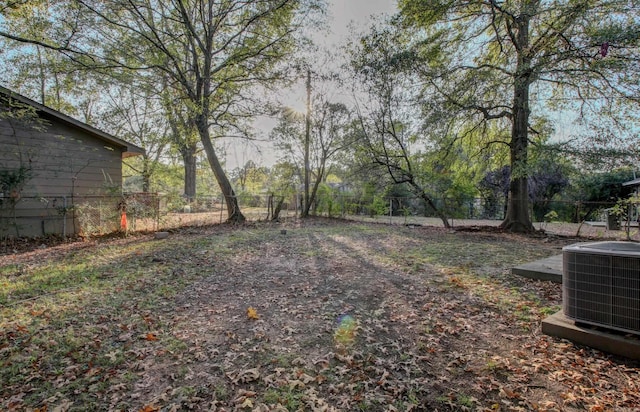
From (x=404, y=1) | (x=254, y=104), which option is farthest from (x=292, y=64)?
(x=404, y=1)

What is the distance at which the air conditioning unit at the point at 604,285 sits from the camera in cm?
244

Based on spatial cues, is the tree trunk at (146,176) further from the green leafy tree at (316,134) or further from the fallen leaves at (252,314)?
the fallen leaves at (252,314)

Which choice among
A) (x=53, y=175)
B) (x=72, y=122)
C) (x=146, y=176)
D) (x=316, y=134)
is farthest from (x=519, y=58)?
(x=146, y=176)

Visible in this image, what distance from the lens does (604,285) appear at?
2.58m

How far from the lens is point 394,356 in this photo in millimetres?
2713

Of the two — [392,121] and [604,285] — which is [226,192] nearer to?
[392,121]

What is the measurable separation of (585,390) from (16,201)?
10840 mm

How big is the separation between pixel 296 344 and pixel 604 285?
279 centimetres

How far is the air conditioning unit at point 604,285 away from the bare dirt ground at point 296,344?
0.31 m

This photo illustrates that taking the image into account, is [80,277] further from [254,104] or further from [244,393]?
[254,104]

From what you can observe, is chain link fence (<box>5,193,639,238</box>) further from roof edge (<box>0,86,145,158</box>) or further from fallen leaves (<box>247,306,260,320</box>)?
fallen leaves (<box>247,306,260,320</box>)

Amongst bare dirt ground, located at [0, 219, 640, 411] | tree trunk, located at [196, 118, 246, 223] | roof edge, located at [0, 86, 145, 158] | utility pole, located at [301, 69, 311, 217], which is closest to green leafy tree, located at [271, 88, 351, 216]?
utility pole, located at [301, 69, 311, 217]

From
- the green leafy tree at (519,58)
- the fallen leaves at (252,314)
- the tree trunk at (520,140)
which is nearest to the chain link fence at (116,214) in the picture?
the tree trunk at (520,140)

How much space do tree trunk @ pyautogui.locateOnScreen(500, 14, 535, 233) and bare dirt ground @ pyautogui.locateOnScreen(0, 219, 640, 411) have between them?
18.2ft
